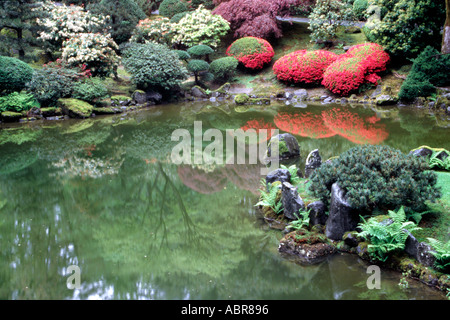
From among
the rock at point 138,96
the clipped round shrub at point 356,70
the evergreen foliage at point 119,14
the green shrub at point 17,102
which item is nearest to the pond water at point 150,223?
the green shrub at point 17,102

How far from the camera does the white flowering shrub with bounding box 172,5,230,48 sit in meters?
19.3

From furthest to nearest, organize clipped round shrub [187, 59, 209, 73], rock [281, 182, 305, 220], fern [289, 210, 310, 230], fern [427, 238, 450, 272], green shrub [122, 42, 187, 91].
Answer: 1. clipped round shrub [187, 59, 209, 73]
2. green shrub [122, 42, 187, 91]
3. rock [281, 182, 305, 220]
4. fern [289, 210, 310, 230]
5. fern [427, 238, 450, 272]

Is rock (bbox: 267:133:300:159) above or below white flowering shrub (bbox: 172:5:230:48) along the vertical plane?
below

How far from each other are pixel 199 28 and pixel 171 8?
3999 mm

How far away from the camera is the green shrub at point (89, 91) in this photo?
1456cm

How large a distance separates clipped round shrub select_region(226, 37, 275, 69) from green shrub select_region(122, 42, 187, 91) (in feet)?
11.7

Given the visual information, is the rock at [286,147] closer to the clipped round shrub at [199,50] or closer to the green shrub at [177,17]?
the clipped round shrub at [199,50]

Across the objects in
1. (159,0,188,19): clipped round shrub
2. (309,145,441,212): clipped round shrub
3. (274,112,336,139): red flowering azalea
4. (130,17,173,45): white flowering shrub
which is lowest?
(274,112,336,139): red flowering azalea

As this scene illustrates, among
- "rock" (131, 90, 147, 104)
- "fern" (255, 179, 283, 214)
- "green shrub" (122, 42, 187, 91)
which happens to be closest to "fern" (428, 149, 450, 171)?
"fern" (255, 179, 283, 214)

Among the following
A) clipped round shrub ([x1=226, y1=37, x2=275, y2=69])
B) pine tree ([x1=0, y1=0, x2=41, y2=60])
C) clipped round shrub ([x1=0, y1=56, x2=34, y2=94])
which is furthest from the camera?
clipped round shrub ([x1=226, y1=37, x2=275, y2=69])

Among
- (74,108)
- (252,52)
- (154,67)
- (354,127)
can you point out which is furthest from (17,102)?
(354,127)

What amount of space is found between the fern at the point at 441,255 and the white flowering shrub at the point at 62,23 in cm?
1627

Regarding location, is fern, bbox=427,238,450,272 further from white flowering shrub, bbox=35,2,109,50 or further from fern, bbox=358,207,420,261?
white flowering shrub, bbox=35,2,109,50

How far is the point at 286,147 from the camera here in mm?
8742
